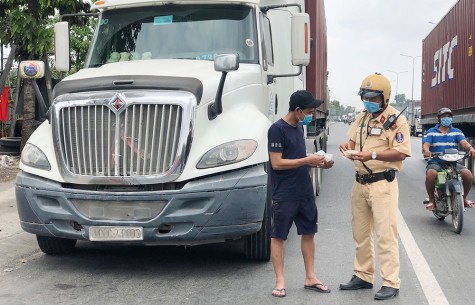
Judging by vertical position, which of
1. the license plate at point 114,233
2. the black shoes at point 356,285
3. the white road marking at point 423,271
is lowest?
the white road marking at point 423,271

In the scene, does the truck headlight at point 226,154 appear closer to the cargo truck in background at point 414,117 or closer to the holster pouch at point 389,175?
the holster pouch at point 389,175

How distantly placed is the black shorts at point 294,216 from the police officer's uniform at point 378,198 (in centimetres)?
43

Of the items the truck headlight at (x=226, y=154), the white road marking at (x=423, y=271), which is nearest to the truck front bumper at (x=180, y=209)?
the truck headlight at (x=226, y=154)

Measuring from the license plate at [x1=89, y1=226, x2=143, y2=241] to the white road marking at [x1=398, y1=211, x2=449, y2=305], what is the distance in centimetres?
249

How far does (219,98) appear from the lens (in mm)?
6113

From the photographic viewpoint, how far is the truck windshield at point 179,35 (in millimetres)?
7125

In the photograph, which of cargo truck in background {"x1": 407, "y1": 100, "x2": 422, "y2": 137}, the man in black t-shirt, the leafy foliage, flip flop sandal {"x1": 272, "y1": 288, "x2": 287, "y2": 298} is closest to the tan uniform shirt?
the man in black t-shirt

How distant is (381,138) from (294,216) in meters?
0.97

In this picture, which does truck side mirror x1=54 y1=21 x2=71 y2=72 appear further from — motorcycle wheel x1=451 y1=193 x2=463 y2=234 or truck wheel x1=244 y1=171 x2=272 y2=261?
motorcycle wheel x1=451 y1=193 x2=463 y2=234

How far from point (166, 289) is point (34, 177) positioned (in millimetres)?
1628

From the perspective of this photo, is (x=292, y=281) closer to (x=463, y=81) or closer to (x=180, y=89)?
(x=180, y=89)

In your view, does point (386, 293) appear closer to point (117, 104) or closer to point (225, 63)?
point (225, 63)

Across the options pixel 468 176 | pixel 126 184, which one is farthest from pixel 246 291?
pixel 468 176

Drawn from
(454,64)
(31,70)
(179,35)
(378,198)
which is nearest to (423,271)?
(378,198)
